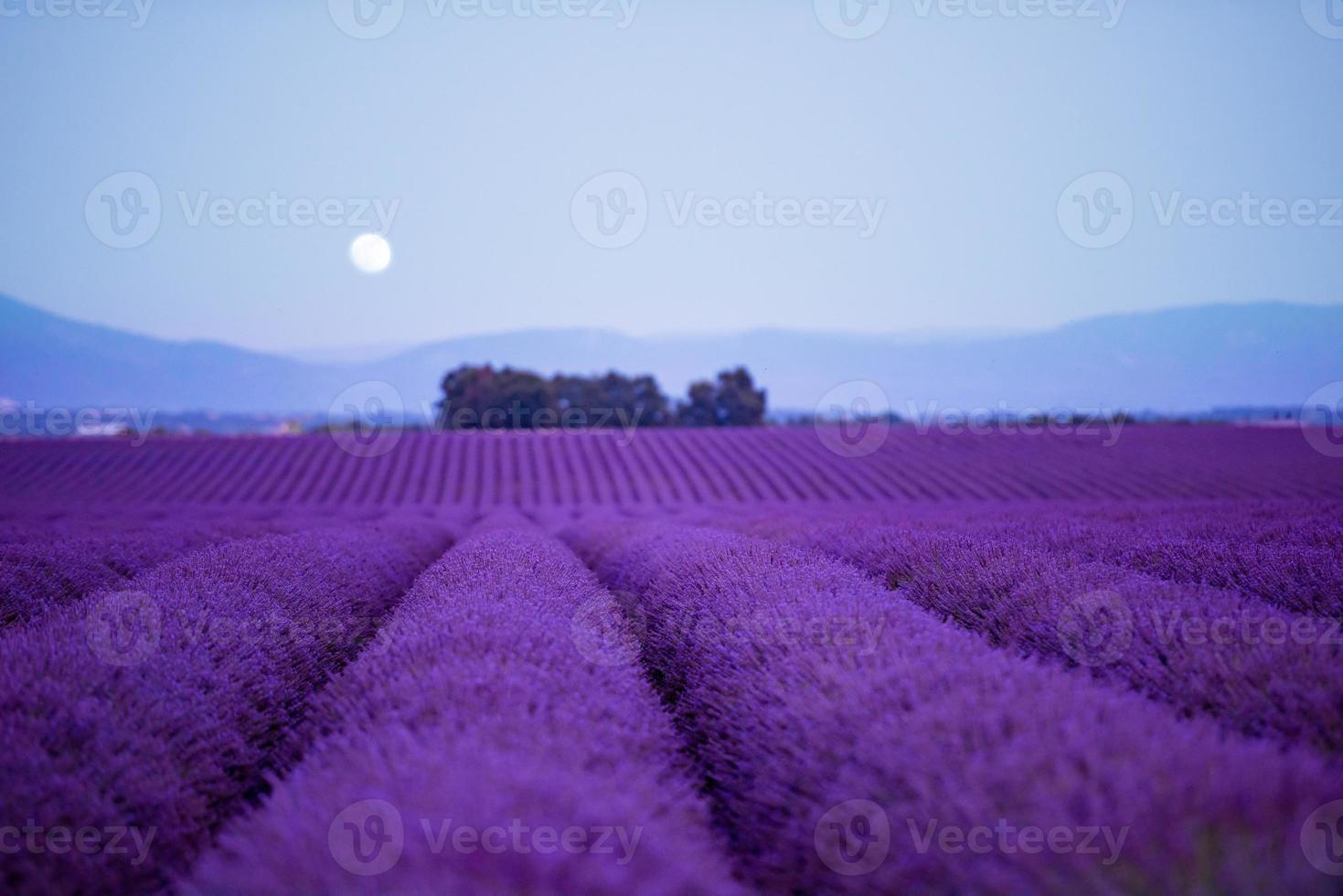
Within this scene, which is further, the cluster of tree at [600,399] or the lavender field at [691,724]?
the cluster of tree at [600,399]

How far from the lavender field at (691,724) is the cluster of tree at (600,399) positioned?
1689 inches

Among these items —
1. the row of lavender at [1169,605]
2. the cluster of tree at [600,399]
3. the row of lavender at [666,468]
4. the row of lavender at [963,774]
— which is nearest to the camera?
the row of lavender at [963,774]

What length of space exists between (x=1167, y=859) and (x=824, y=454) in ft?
89.1

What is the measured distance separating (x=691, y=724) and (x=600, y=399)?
48.4 m

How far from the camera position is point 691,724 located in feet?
11.8

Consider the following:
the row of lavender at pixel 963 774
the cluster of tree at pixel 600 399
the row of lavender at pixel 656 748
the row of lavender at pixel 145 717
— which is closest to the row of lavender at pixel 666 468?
the cluster of tree at pixel 600 399

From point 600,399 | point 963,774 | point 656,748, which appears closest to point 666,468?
point 656,748

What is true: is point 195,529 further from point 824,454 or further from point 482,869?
point 824,454

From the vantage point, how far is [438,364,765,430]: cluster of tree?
48469 millimetres

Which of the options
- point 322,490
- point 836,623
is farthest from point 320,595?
point 322,490

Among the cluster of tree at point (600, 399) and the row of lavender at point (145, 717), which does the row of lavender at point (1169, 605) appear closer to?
the row of lavender at point (145, 717)

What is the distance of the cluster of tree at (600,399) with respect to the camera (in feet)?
159

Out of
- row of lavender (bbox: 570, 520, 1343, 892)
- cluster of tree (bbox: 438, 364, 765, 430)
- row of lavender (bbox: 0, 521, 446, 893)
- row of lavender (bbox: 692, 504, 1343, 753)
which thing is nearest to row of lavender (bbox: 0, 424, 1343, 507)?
row of lavender (bbox: 692, 504, 1343, 753)

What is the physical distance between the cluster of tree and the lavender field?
42890 mm
